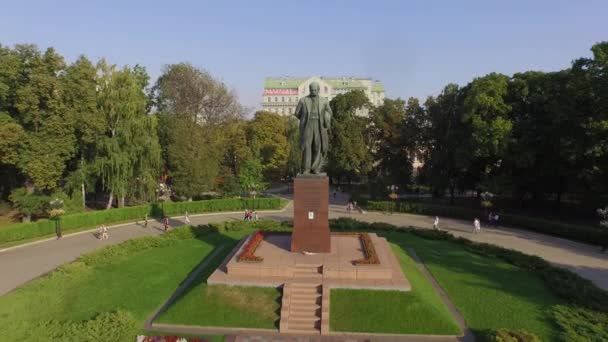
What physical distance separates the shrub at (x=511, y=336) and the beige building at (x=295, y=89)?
88.4m

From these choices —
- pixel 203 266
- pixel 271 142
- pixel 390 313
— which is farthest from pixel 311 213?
pixel 271 142

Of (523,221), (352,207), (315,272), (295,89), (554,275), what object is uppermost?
(295,89)

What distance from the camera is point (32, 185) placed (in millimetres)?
30531

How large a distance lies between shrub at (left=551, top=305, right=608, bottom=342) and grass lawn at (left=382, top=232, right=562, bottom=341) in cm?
28

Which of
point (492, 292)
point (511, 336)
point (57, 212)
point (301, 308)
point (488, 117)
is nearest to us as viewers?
point (511, 336)

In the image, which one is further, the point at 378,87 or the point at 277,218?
the point at 378,87

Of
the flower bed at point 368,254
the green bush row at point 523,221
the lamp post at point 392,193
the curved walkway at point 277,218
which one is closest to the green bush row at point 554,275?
the curved walkway at point 277,218

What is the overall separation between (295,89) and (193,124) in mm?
62729

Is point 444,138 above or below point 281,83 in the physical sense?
below

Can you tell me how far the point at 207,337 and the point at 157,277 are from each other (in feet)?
20.8

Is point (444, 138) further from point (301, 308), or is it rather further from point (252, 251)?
point (301, 308)

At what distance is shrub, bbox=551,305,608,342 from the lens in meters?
12.4

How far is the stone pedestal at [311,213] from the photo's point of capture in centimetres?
1667

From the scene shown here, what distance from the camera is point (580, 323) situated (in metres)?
13.2
